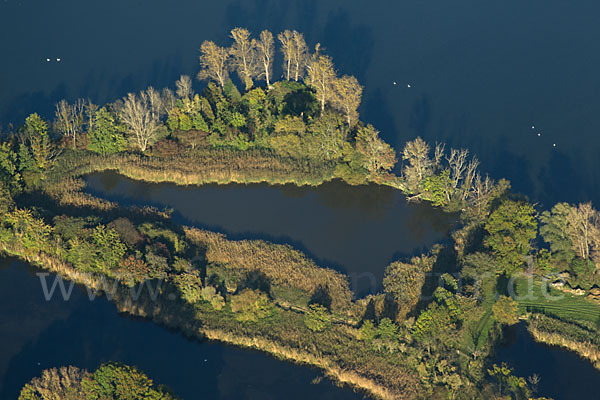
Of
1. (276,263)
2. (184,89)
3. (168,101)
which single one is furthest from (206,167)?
(276,263)

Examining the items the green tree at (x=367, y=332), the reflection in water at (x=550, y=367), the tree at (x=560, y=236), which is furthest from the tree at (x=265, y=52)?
the reflection in water at (x=550, y=367)

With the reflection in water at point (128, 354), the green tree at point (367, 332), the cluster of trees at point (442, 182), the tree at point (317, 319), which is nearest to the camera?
the reflection in water at point (128, 354)

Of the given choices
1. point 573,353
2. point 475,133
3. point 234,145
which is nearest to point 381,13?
point 475,133

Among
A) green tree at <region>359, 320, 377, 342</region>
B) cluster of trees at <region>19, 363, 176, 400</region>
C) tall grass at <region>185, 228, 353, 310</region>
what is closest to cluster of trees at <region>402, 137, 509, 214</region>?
tall grass at <region>185, 228, 353, 310</region>

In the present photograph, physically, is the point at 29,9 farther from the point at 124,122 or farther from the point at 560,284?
the point at 560,284

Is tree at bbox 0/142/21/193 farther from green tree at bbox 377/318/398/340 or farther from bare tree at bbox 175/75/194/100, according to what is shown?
green tree at bbox 377/318/398/340

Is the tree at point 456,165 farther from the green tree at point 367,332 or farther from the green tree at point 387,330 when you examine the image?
the green tree at point 367,332

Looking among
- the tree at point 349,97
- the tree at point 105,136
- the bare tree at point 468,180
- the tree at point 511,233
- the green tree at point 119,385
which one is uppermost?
the tree at point 349,97

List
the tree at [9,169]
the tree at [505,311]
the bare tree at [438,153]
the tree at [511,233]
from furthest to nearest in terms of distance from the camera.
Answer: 1. the bare tree at [438,153]
2. the tree at [9,169]
3. the tree at [511,233]
4. the tree at [505,311]
